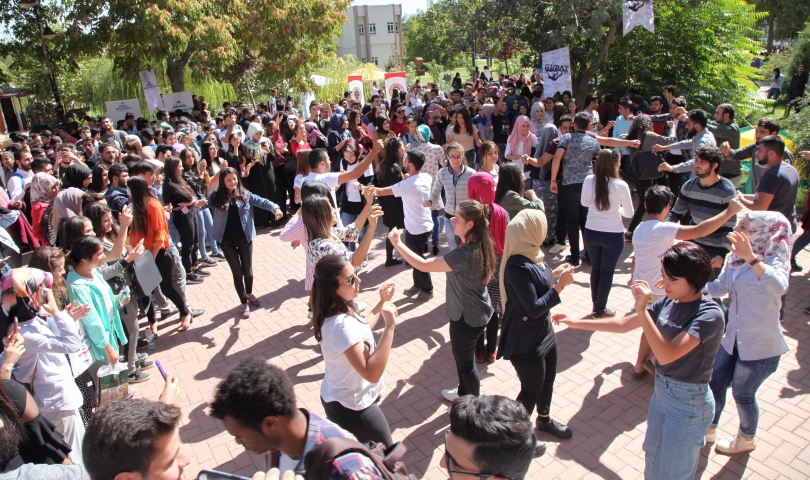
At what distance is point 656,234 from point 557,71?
8.30m

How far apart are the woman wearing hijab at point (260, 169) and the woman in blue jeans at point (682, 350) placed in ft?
23.7

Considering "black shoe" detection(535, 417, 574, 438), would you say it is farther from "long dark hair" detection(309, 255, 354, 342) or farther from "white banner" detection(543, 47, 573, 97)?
"white banner" detection(543, 47, 573, 97)

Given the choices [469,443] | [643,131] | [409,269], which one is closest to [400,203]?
[409,269]

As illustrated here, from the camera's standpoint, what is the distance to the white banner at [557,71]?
11672 mm

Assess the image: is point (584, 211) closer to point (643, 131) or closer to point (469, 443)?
point (643, 131)

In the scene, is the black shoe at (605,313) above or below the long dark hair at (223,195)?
below

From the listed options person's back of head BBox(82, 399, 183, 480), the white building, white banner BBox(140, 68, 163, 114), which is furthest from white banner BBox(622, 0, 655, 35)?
the white building

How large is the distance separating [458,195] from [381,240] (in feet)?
9.35

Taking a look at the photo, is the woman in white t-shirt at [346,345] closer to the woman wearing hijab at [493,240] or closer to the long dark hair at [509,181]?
the woman wearing hijab at [493,240]

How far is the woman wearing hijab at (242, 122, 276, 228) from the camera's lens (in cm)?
908

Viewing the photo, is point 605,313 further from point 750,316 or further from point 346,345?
point 346,345

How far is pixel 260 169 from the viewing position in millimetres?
9414

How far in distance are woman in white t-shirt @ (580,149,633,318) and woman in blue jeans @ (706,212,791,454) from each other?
65.2 inches

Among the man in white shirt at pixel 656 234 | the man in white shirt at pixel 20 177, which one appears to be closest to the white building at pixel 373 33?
the man in white shirt at pixel 20 177
